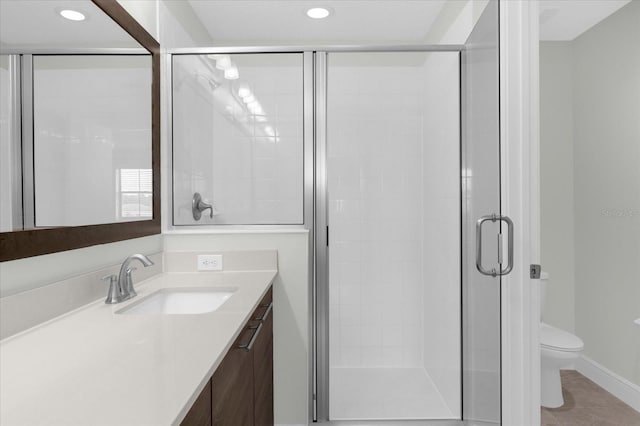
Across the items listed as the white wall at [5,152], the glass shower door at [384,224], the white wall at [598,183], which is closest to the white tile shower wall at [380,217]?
the glass shower door at [384,224]

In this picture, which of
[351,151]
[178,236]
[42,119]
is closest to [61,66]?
[42,119]

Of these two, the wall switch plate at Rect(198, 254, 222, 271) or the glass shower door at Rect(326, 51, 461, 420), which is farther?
the glass shower door at Rect(326, 51, 461, 420)

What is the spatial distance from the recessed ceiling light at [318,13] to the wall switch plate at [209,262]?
1721mm

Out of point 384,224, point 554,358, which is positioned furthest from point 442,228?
point 554,358

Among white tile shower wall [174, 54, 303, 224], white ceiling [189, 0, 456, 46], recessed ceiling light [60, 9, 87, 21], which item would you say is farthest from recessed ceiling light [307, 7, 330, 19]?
recessed ceiling light [60, 9, 87, 21]

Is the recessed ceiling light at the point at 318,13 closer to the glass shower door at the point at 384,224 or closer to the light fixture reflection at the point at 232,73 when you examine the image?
the glass shower door at the point at 384,224

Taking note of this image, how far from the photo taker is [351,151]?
2.72 meters

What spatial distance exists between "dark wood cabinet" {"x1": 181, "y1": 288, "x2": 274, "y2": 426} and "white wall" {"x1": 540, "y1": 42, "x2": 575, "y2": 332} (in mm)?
2120

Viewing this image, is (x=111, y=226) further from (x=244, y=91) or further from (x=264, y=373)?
(x=244, y=91)

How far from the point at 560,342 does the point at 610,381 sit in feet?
2.00

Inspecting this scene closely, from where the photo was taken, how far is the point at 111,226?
4.95 feet

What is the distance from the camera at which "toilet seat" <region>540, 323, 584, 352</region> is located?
2098 mm

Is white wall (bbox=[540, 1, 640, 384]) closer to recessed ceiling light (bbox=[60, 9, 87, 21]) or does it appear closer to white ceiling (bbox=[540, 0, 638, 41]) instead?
white ceiling (bbox=[540, 0, 638, 41])

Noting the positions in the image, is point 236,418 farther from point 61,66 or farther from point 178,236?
point 61,66
